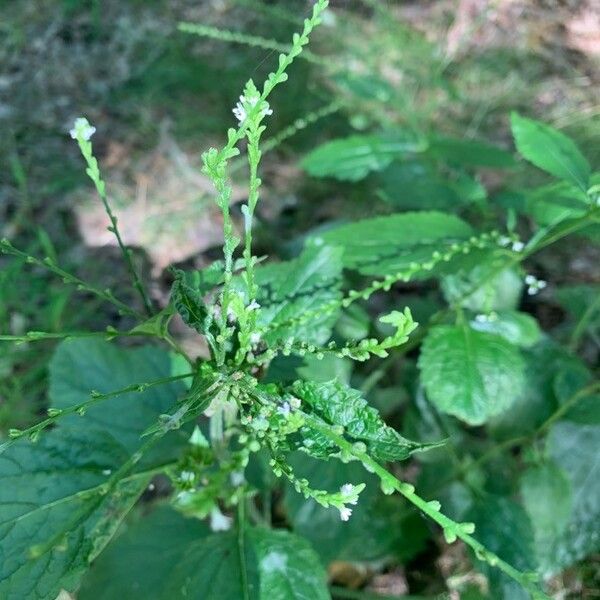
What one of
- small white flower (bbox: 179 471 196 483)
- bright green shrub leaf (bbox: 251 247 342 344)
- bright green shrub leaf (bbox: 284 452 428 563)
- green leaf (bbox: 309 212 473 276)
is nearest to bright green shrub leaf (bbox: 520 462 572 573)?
bright green shrub leaf (bbox: 284 452 428 563)

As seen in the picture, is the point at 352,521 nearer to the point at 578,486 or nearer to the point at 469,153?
the point at 578,486

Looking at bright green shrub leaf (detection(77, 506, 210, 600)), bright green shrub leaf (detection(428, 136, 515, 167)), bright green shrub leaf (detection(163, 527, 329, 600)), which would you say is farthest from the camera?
bright green shrub leaf (detection(428, 136, 515, 167))

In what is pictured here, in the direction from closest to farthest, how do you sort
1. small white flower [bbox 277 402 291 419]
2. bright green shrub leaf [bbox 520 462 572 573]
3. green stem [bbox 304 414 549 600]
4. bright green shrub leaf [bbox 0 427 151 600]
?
green stem [bbox 304 414 549 600] < small white flower [bbox 277 402 291 419] < bright green shrub leaf [bbox 0 427 151 600] < bright green shrub leaf [bbox 520 462 572 573]

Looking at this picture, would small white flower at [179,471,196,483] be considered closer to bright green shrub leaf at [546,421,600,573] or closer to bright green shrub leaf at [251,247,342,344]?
bright green shrub leaf at [251,247,342,344]

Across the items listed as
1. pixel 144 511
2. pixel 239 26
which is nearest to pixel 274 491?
pixel 144 511

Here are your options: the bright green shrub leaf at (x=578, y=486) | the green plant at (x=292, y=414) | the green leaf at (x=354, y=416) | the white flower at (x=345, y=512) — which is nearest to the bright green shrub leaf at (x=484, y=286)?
the green plant at (x=292, y=414)
